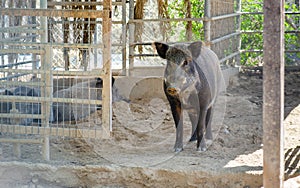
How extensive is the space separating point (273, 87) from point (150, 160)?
211cm

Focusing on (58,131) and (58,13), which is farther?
(58,131)

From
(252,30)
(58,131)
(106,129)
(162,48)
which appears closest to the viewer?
(106,129)

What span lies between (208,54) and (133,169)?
229 cm

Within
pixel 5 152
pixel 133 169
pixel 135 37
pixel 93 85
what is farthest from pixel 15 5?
pixel 133 169

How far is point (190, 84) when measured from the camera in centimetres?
713

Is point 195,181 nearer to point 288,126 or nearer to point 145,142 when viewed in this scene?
point 145,142

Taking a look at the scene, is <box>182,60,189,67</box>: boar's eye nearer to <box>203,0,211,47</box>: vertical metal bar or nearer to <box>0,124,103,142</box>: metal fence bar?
<box>0,124,103,142</box>: metal fence bar

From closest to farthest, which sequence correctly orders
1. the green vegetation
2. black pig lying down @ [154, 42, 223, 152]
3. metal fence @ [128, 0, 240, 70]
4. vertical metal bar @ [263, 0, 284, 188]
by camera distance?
1. vertical metal bar @ [263, 0, 284, 188]
2. black pig lying down @ [154, 42, 223, 152]
3. metal fence @ [128, 0, 240, 70]
4. the green vegetation

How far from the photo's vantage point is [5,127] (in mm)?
6844

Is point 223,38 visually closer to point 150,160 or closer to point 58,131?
point 150,160

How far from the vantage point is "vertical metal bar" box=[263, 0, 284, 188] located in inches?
204

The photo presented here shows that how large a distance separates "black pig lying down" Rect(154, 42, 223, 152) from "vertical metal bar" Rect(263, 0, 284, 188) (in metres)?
1.73

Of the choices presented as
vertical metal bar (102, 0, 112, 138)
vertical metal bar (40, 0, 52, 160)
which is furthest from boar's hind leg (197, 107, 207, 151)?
vertical metal bar (40, 0, 52, 160)

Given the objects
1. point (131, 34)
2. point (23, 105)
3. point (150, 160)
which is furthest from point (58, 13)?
point (131, 34)
